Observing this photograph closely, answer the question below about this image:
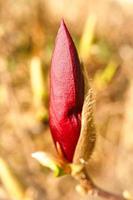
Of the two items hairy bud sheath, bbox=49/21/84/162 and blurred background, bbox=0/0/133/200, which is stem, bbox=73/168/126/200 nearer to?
hairy bud sheath, bbox=49/21/84/162

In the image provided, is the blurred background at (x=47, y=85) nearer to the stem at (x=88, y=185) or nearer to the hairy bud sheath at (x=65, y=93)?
the stem at (x=88, y=185)

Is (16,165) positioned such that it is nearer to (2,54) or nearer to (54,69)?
(2,54)

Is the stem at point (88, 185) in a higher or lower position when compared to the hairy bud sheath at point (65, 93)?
lower

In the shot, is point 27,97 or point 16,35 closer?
point 27,97

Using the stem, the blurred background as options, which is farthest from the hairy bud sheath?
the blurred background

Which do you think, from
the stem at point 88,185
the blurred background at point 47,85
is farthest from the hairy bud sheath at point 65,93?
the blurred background at point 47,85

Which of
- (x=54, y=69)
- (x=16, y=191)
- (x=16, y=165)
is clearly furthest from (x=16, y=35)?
(x=54, y=69)
